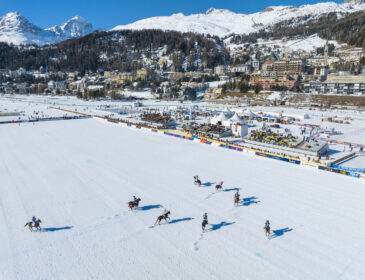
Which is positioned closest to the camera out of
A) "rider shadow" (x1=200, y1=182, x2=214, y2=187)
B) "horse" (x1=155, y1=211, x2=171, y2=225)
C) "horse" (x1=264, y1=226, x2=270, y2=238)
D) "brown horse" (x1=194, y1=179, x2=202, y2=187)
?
"horse" (x1=264, y1=226, x2=270, y2=238)

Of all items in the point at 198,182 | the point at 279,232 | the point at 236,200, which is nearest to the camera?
the point at 279,232

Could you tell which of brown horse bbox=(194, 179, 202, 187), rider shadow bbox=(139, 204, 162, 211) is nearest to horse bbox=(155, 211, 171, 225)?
rider shadow bbox=(139, 204, 162, 211)

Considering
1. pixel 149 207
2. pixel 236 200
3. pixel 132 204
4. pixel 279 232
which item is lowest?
pixel 279 232

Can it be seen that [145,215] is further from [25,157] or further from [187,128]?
[187,128]

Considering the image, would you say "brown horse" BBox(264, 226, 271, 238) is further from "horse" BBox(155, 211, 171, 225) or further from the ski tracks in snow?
"horse" BBox(155, 211, 171, 225)

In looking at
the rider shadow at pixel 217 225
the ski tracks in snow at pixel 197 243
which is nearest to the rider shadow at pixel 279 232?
the rider shadow at pixel 217 225

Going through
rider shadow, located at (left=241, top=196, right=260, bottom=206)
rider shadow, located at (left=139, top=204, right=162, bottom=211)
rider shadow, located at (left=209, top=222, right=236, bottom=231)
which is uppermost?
rider shadow, located at (left=139, top=204, right=162, bottom=211)

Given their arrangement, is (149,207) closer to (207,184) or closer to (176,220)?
(176,220)

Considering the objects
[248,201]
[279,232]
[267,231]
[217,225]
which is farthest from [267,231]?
[248,201]
